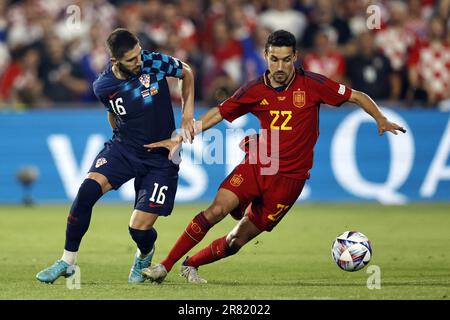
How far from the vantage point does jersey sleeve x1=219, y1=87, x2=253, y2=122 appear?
9.69 metres

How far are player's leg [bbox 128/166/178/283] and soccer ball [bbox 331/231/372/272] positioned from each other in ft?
5.37

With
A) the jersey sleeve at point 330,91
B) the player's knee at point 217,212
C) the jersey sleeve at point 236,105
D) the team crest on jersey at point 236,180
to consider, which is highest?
the jersey sleeve at point 330,91

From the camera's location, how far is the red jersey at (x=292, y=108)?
9.62m

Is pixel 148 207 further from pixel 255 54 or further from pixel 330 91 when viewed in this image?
pixel 255 54

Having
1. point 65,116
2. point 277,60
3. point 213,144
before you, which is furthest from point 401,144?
point 277,60

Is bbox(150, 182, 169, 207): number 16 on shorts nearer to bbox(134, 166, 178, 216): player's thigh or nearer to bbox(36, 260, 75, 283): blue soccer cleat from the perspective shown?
bbox(134, 166, 178, 216): player's thigh

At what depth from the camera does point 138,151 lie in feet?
32.0

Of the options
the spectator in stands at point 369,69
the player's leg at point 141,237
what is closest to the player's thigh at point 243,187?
the player's leg at point 141,237

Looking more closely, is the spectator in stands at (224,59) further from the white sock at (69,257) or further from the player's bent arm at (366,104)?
the white sock at (69,257)

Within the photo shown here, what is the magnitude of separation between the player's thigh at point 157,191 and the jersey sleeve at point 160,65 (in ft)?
3.02

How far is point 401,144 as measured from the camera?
58.3ft

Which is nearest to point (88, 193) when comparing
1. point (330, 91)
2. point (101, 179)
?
point (101, 179)

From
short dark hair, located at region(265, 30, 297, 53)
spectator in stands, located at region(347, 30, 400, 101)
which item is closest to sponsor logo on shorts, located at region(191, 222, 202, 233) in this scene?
short dark hair, located at region(265, 30, 297, 53)

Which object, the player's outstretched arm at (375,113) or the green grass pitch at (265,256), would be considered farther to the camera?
the player's outstretched arm at (375,113)
